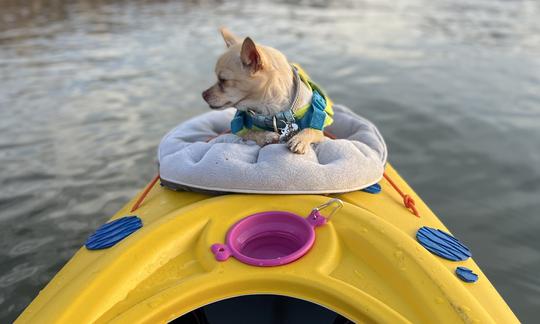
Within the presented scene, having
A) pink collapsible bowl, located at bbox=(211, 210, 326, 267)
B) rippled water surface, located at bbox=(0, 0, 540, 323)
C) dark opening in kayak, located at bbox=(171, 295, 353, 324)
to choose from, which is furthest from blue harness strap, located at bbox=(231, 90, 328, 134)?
rippled water surface, located at bbox=(0, 0, 540, 323)

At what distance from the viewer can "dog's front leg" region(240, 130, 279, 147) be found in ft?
8.32

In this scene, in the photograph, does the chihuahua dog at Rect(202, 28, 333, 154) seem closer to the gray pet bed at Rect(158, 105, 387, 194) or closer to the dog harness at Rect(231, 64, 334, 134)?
the dog harness at Rect(231, 64, 334, 134)

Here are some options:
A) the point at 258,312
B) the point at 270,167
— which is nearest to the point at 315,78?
the point at 270,167

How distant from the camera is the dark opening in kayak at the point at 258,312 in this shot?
6.92 ft

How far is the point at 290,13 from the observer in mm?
11633

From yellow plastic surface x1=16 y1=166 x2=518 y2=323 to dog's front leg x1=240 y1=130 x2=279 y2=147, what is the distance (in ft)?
1.67

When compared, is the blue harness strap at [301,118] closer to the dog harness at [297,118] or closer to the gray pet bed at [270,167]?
the dog harness at [297,118]

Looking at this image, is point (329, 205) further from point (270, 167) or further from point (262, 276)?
point (262, 276)

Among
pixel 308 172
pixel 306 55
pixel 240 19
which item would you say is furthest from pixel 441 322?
pixel 240 19

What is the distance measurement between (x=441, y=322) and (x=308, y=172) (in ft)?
2.88

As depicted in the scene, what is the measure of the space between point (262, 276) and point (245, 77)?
47.1 inches

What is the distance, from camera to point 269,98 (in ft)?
8.30

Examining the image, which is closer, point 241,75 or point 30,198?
point 241,75

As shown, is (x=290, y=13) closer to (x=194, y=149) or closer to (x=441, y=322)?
(x=194, y=149)
